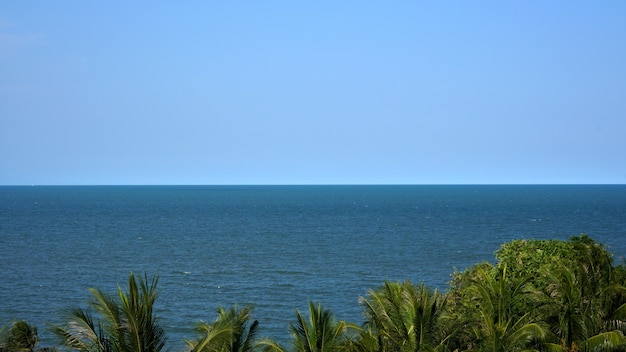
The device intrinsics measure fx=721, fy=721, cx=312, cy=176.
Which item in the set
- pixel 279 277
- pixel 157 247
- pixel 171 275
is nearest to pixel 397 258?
pixel 279 277

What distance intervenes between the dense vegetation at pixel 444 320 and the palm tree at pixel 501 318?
0.15 feet

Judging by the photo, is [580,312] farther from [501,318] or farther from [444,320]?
[444,320]

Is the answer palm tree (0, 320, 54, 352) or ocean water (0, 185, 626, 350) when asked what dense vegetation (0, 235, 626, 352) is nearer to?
palm tree (0, 320, 54, 352)

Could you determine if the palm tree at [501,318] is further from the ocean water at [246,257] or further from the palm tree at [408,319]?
the ocean water at [246,257]

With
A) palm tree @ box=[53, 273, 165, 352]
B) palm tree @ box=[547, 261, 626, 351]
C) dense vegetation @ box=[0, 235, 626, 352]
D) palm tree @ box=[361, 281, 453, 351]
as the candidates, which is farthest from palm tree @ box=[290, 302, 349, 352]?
palm tree @ box=[547, 261, 626, 351]

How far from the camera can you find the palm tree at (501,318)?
26.2 m

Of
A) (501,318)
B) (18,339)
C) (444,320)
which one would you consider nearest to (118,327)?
(18,339)

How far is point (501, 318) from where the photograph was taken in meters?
30.0

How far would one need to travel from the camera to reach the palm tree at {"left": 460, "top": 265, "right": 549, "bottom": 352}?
1030 inches

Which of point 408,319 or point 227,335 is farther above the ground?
point 227,335

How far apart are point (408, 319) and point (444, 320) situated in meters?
1.80

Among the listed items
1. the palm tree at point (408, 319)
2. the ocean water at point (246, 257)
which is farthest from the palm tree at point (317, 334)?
the ocean water at point (246, 257)

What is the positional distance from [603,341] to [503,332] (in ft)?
13.6

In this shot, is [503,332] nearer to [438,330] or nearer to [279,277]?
[438,330]
